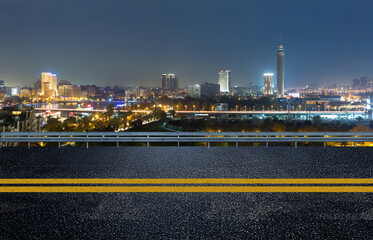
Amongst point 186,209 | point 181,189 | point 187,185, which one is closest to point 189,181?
point 187,185

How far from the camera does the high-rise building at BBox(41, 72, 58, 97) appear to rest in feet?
428

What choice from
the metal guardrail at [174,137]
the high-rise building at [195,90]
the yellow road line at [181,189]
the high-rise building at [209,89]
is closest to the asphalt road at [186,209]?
the yellow road line at [181,189]

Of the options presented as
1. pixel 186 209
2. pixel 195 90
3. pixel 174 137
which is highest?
pixel 195 90

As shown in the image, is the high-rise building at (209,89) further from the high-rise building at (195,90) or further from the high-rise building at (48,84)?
the high-rise building at (48,84)

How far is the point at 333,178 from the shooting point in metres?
7.16

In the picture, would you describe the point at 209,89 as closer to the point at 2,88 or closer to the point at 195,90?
the point at 195,90

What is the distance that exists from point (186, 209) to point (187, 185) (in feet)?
4.89

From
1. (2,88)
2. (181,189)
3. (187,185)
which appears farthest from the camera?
(2,88)

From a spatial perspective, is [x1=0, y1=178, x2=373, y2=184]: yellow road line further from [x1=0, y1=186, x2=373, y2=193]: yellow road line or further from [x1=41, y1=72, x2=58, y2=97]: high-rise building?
[x1=41, y1=72, x2=58, y2=97]: high-rise building

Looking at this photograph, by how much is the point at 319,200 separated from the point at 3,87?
136 m

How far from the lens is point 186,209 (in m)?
5.05

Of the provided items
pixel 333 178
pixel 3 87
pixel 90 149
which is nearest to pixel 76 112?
pixel 3 87

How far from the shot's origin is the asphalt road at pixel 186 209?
4160mm

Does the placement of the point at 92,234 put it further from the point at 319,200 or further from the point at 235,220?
the point at 319,200
